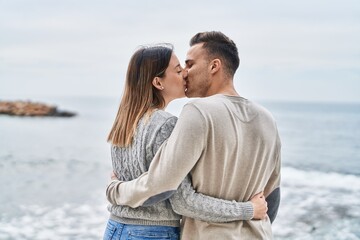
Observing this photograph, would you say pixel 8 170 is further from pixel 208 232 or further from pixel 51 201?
pixel 208 232

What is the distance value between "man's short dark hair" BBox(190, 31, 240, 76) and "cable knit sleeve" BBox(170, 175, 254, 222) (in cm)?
42

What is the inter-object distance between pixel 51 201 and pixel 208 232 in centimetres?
772

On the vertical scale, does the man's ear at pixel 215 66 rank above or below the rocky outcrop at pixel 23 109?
above

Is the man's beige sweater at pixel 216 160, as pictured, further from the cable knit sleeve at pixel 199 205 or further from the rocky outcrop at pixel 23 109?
the rocky outcrop at pixel 23 109

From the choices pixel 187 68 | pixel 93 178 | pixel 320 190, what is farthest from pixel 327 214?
pixel 187 68

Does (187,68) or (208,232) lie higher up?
(187,68)

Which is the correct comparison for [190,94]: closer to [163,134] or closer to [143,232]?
[163,134]

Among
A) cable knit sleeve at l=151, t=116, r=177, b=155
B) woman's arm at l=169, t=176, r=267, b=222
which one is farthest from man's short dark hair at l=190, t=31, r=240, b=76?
woman's arm at l=169, t=176, r=267, b=222

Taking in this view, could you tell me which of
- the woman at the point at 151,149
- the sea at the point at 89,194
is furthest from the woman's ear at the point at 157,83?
the sea at the point at 89,194

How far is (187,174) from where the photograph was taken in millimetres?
1750

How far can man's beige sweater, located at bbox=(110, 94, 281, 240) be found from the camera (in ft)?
5.49

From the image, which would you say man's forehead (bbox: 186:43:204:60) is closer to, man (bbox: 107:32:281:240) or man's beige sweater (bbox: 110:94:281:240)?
Result: man (bbox: 107:32:281:240)

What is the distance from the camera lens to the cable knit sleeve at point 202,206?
5.66ft

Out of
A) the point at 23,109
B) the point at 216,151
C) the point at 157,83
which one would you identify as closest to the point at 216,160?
the point at 216,151
